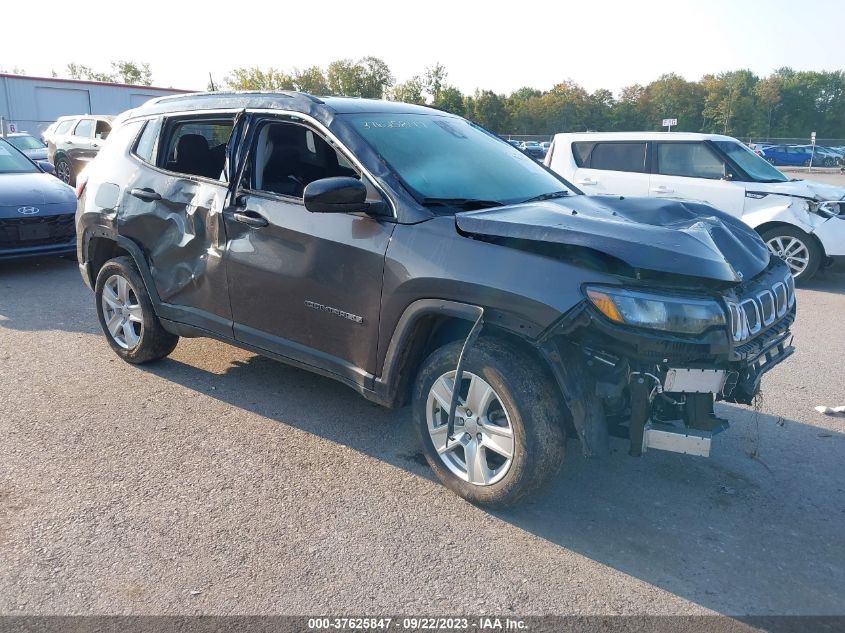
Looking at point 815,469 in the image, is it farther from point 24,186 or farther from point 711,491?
point 24,186

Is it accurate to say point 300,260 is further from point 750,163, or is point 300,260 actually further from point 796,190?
point 750,163

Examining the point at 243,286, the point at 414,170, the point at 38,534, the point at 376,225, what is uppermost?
the point at 414,170

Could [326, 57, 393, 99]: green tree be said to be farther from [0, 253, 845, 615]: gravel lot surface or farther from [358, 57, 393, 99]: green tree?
[0, 253, 845, 615]: gravel lot surface

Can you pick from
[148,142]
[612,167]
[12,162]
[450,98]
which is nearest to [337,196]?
[148,142]

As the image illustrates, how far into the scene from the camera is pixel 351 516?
11.5 feet

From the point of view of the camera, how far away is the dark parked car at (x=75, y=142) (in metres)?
18.3

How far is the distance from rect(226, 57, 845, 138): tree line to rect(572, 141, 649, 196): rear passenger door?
59.2 metres

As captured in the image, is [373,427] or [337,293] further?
[373,427]

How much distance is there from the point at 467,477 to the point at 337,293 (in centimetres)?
118

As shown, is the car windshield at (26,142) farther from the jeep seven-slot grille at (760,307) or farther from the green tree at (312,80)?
the green tree at (312,80)

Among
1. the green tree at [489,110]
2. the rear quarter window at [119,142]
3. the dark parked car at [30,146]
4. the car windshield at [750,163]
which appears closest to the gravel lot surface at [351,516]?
the rear quarter window at [119,142]

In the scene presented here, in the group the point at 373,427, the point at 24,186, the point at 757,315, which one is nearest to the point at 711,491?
the point at 757,315

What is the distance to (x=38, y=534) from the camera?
131 inches

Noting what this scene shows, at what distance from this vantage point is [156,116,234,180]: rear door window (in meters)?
4.71
